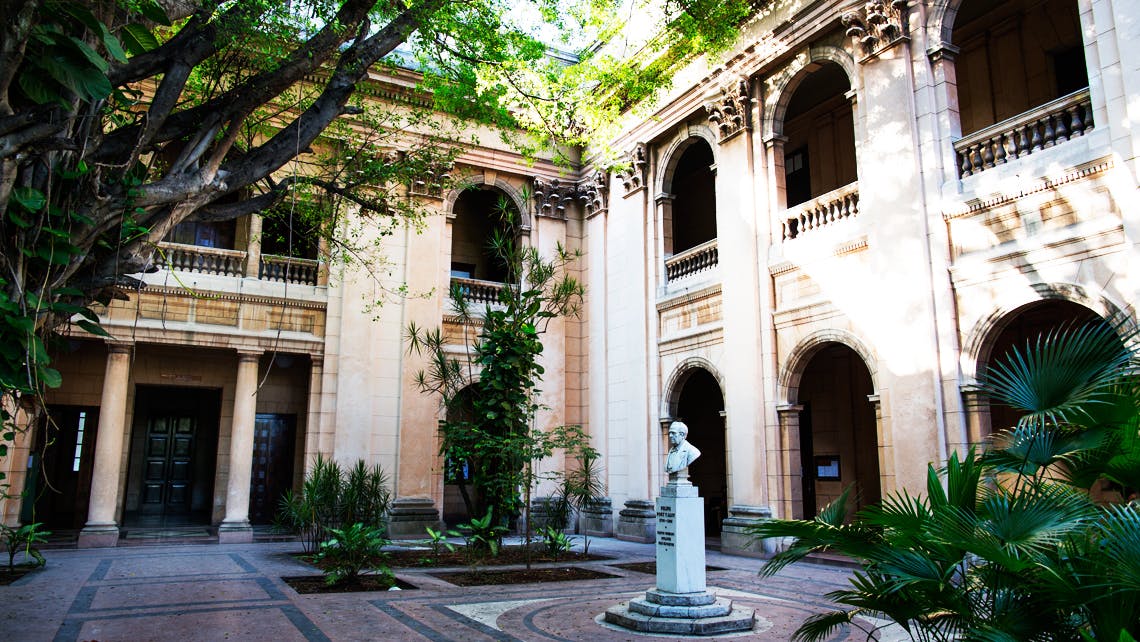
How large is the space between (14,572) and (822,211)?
1255cm

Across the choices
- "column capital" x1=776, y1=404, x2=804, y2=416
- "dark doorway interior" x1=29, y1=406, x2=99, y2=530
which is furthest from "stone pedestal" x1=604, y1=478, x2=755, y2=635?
"dark doorway interior" x1=29, y1=406, x2=99, y2=530

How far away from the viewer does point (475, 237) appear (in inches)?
773

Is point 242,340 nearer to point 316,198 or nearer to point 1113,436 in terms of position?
point 316,198

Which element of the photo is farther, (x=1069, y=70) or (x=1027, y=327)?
(x=1027, y=327)

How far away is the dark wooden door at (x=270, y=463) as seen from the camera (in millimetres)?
16609

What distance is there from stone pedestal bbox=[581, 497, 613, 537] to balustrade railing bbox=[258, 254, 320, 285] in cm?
766

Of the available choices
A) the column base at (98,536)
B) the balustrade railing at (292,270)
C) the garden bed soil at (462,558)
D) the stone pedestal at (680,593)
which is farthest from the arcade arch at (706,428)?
the column base at (98,536)

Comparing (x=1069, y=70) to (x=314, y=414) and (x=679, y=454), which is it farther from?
(x=314, y=414)

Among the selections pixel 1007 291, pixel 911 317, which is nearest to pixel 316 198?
pixel 911 317

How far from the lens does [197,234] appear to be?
54.0 ft

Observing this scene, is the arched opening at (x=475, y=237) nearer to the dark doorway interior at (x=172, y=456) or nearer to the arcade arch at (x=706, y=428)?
the arcade arch at (x=706, y=428)

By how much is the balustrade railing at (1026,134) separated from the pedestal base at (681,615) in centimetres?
674

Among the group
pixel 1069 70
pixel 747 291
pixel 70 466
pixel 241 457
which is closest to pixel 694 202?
pixel 747 291

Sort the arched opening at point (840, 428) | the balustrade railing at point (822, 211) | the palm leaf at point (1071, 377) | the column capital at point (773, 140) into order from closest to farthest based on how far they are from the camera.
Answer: the palm leaf at point (1071, 377) < the balustrade railing at point (822, 211) < the column capital at point (773, 140) < the arched opening at point (840, 428)
